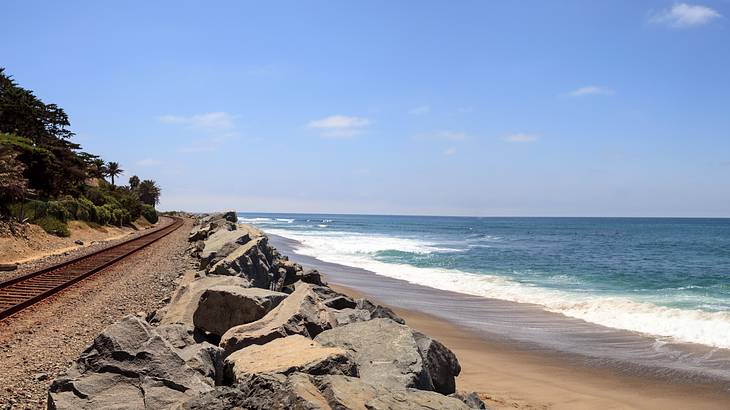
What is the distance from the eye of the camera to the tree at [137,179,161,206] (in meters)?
92.3

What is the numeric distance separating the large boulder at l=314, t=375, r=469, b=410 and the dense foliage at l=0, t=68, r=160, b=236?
998 inches

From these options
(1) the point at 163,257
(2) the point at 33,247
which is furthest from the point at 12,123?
(1) the point at 163,257

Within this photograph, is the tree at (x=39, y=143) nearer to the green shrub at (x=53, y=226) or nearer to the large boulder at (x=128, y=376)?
the green shrub at (x=53, y=226)

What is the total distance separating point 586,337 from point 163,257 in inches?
605

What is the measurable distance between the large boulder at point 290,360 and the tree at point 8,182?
935 inches

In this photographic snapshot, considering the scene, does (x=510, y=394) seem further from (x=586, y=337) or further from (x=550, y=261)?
(x=550, y=261)

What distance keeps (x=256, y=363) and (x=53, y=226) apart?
2757cm

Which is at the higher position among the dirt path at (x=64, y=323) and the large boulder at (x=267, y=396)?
the large boulder at (x=267, y=396)

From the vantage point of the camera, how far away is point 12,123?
47.3m

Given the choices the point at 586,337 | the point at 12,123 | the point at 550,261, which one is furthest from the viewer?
the point at 12,123

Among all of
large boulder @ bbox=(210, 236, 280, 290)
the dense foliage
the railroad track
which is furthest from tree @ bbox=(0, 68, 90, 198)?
large boulder @ bbox=(210, 236, 280, 290)

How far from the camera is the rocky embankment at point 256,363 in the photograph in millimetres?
3948

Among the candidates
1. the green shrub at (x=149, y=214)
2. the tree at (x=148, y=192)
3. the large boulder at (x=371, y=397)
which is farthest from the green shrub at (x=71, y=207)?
the tree at (x=148, y=192)

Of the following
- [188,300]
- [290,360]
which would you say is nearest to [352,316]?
[188,300]
